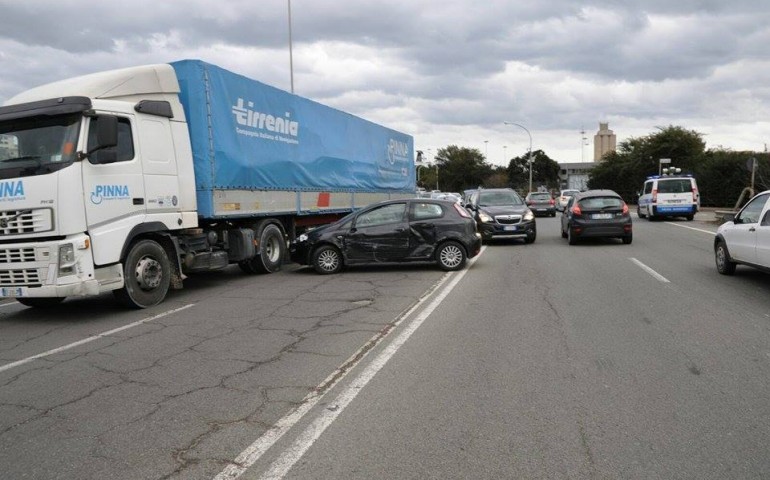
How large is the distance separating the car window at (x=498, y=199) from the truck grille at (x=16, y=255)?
522 inches

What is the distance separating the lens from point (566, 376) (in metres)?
5.34

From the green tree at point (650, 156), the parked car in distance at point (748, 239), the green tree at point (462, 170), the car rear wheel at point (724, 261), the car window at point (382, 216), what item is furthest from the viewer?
the green tree at point (462, 170)

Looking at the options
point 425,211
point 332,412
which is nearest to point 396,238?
point 425,211

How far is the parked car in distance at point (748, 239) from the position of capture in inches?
368

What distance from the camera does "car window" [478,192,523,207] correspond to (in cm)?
1869

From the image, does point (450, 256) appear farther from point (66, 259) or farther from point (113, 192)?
point (66, 259)

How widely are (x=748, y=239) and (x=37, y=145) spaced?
10574 mm

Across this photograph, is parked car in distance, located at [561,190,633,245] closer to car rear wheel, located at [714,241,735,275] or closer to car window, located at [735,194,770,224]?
car rear wheel, located at [714,241,735,275]

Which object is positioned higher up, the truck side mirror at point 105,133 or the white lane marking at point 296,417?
the truck side mirror at point 105,133

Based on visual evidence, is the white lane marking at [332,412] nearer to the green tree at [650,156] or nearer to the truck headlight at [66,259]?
the truck headlight at [66,259]

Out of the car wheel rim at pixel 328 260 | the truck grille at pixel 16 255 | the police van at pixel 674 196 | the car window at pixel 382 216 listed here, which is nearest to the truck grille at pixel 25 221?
the truck grille at pixel 16 255

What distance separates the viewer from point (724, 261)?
36.2ft

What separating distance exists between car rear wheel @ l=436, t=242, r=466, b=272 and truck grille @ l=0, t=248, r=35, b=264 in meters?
7.14

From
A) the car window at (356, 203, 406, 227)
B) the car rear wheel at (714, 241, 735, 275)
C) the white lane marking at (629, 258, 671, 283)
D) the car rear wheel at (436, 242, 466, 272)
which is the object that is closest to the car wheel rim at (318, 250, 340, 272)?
the car window at (356, 203, 406, 227)
